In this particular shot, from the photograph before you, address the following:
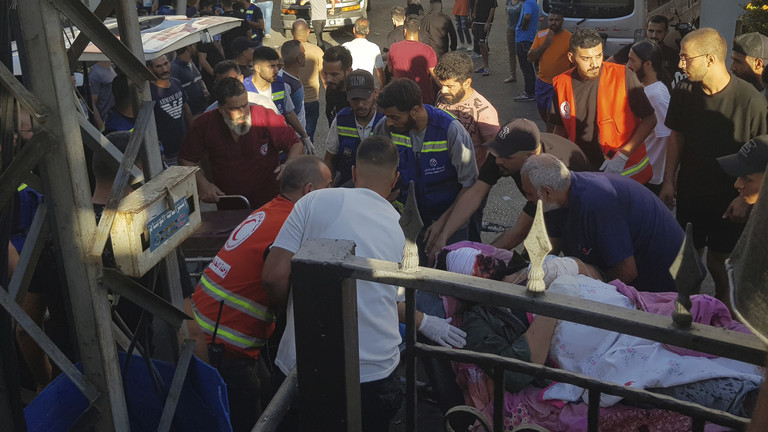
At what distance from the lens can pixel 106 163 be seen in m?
2.51

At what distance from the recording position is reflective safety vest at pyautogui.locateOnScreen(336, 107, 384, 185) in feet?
17.8

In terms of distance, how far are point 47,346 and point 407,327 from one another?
3.75ft

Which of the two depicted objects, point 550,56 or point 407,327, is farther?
point 550,56

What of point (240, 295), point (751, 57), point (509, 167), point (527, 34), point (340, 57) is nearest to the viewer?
point (240, 295)

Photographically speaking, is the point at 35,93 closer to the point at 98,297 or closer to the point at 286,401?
the point at 98,297

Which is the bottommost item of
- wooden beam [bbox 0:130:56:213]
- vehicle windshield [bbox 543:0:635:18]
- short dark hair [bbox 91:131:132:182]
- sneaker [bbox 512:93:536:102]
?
sneaker [bbox 512:93:536:102]

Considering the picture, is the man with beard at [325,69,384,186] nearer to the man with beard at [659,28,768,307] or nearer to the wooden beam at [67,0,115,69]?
the man with beard at [659,28,768,307]

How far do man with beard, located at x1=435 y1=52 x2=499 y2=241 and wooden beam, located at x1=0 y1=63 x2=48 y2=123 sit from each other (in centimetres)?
383

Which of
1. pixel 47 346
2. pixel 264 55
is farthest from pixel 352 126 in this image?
pixel 47 346

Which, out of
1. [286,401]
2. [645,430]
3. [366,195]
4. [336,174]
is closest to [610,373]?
[645,430]

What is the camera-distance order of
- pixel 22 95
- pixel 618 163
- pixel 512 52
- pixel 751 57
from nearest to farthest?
pixel 22 95, pixel 618 163, pixel 751 57, pixel 512 52

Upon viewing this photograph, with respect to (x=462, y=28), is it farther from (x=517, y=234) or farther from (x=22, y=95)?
(x=22, y=95)

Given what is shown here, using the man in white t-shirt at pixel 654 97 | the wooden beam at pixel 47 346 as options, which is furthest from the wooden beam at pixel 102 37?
the man in white t-shirt at pixel 654 97

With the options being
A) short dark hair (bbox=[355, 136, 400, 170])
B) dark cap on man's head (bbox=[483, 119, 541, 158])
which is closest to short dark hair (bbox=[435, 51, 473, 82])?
dark cap on man's head (bbox=[483, 119, 541, 158])
